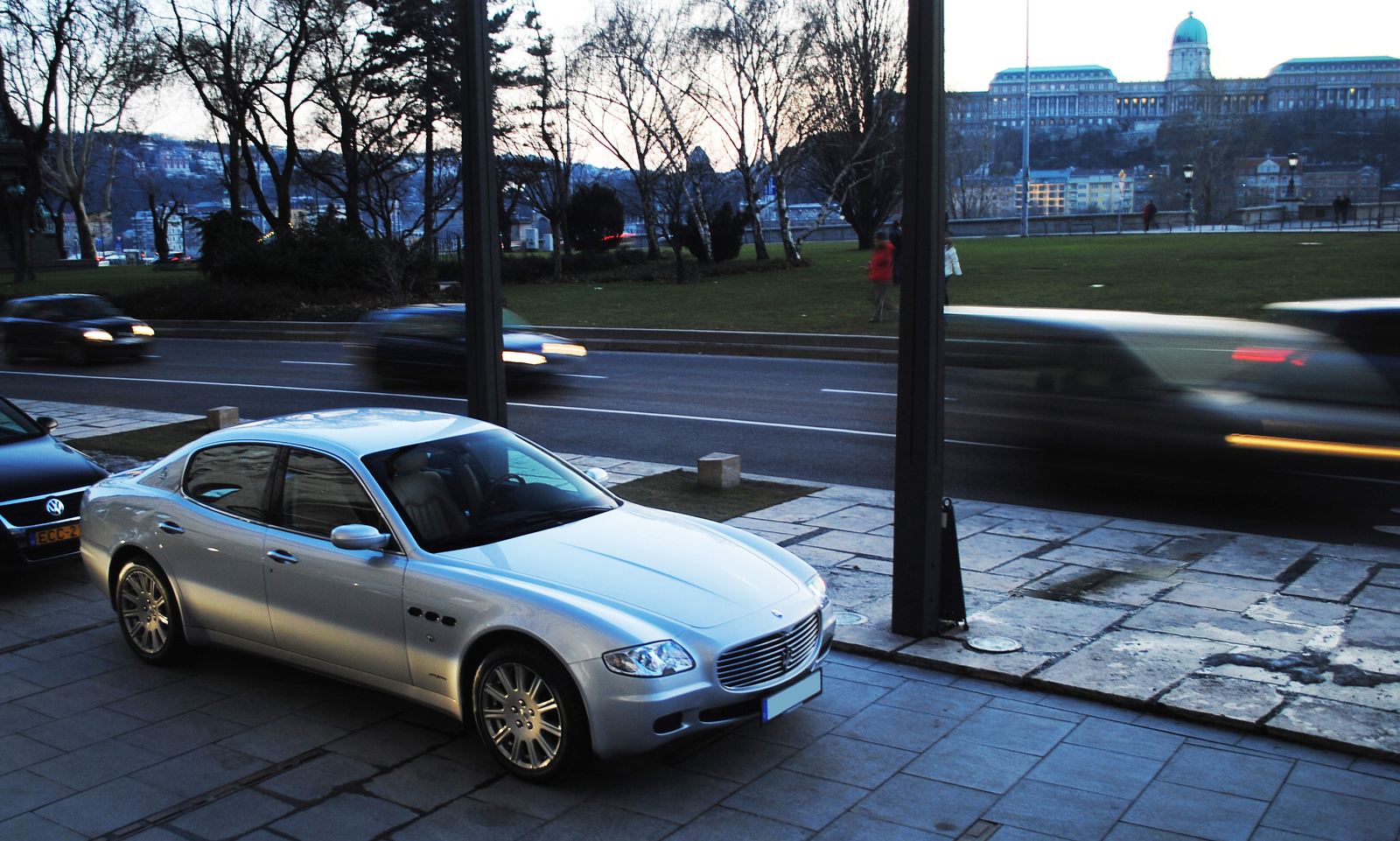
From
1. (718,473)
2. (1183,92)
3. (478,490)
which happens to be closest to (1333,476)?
(718,473)

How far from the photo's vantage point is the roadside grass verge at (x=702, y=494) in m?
9.28

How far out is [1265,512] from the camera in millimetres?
8883

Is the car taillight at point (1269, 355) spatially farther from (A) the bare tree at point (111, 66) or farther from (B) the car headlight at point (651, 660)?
(A) the bare tree at point (111, 66)

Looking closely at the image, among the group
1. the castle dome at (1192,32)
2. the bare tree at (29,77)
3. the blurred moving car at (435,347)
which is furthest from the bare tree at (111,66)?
the castle dome at (1192,32)

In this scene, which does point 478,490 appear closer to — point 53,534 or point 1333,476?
point 53,534

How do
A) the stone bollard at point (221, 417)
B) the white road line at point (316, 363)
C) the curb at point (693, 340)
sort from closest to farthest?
the stone bollard at point (221, 417) → the curb at point (693, 340) → the white road line at point (316, 363)

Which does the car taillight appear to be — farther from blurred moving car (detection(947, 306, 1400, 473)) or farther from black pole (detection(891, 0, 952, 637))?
black pole (detection(891, 0, 952, 637))

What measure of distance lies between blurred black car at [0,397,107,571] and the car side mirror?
3.47 meters

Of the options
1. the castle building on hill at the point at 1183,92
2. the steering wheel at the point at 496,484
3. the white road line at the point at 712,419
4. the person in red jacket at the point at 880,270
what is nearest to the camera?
the steering wheel at the point at 496,484

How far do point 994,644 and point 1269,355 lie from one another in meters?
4.52

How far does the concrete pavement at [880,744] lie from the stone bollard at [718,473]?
318 centimetres

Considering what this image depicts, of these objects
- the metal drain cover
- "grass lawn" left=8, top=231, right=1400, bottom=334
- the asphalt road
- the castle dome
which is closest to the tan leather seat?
the metal drain cover

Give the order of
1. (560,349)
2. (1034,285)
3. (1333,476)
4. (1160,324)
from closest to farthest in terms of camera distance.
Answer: (1333,476) < (1160,324) < (560,349) < (1034,285)

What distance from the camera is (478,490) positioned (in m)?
5.27
